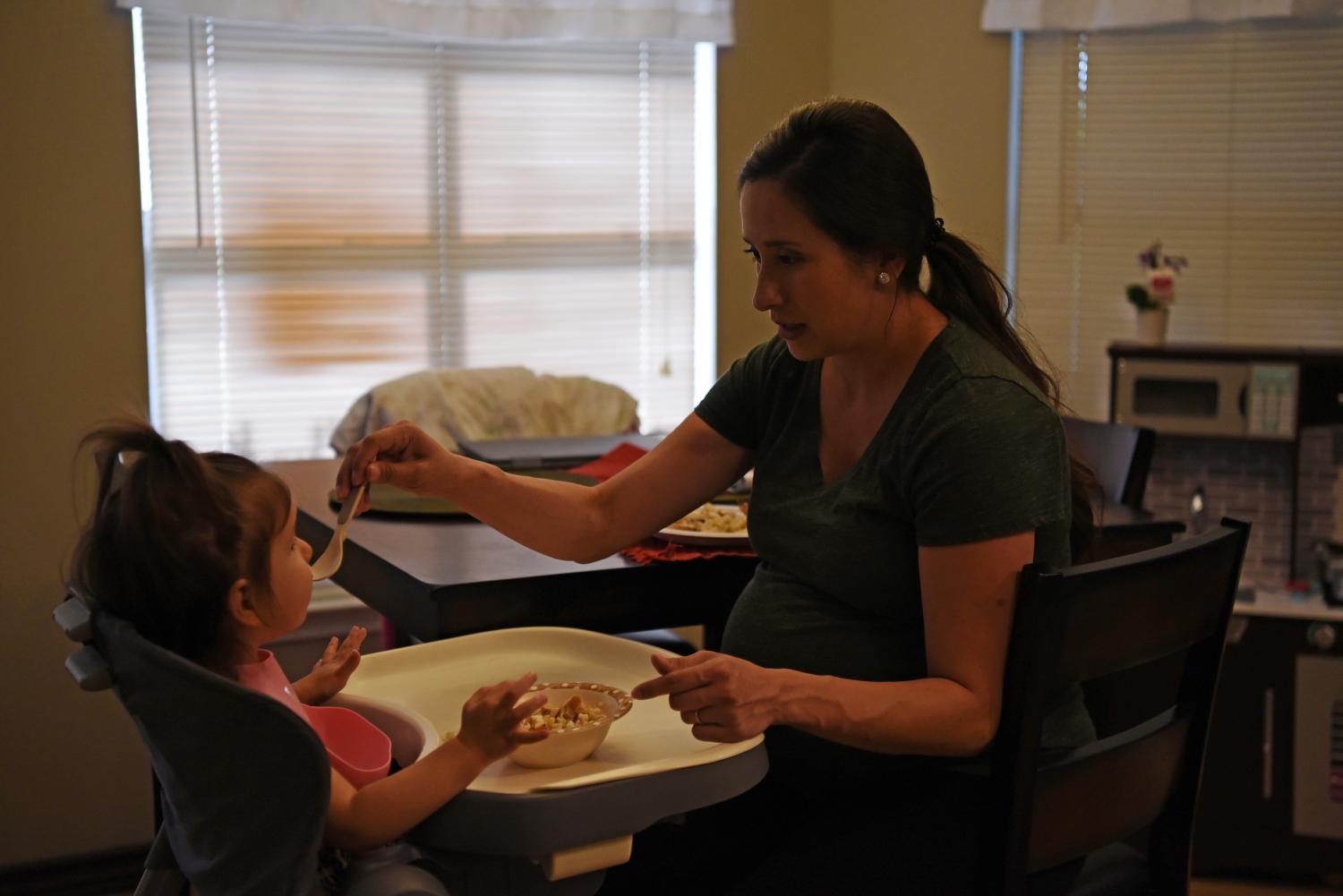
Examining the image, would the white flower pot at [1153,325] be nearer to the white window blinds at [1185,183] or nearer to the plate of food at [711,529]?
the white window blinds at [1185,183]

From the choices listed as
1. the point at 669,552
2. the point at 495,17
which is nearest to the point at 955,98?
the point at 495,17

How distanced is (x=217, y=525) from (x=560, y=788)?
1.27 feet

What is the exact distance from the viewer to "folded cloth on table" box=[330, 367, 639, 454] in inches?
121

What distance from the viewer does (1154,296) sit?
11.3 ft

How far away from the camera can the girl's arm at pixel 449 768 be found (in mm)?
1129

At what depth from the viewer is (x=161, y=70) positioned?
10.5ft

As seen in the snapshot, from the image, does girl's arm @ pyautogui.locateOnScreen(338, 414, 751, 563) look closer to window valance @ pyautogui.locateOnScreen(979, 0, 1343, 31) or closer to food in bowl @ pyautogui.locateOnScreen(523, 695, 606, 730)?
food in bowl @ pyautogui.locateOnScreen(523, 695, 606, 730)

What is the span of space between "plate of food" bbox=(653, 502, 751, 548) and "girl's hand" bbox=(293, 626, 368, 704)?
532 millimetres

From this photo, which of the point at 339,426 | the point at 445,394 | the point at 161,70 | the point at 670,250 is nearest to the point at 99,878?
the point at 339,426

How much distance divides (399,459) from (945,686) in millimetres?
746

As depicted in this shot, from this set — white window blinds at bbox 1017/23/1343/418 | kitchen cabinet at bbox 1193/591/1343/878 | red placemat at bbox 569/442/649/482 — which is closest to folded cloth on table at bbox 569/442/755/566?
red placemat at bbox 569/442/649/482

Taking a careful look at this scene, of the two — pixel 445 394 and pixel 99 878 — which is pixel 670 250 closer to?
pixel 445 394

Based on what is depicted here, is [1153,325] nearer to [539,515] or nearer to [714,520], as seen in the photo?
[714,520]

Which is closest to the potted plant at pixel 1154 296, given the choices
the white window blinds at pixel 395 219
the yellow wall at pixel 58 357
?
the white window blinds at pixel 395 219
